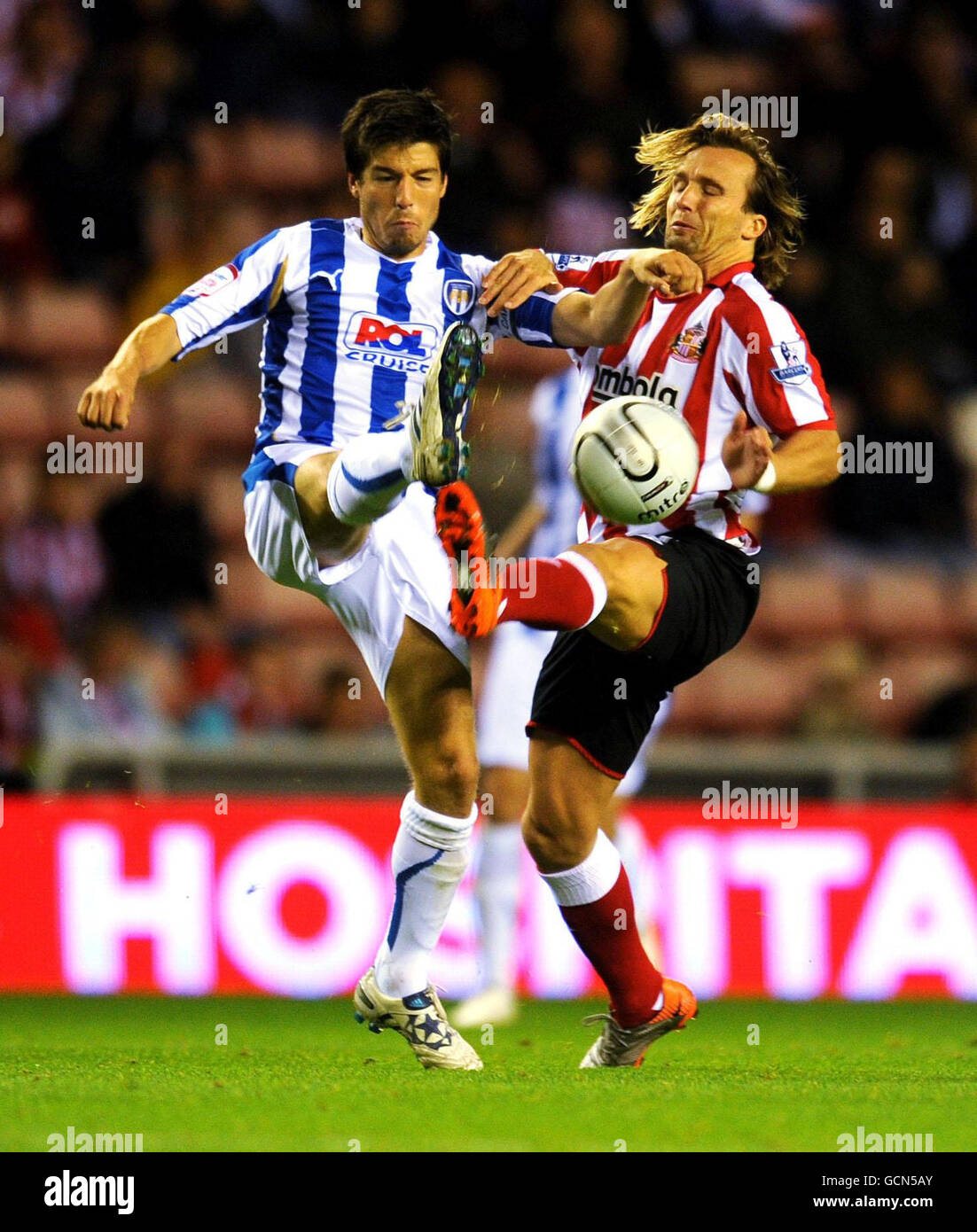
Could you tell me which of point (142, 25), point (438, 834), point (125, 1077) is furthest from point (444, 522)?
point (142, 25)

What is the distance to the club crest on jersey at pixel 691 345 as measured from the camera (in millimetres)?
5047

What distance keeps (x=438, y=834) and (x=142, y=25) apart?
272 inches

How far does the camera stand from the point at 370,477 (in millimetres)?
4582

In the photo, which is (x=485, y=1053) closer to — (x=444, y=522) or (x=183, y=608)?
(x=444, y=522)

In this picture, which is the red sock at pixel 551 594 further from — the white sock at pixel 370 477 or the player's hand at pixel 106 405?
the player's hand at pixel 106 405

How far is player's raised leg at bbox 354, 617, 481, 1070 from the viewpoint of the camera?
481cm

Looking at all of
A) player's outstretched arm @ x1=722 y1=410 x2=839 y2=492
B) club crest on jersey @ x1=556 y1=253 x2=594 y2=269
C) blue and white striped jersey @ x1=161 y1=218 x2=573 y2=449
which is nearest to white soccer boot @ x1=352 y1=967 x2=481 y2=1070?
blue and white striped jersey @ x1=161 y1=218 x2=573 y2=449

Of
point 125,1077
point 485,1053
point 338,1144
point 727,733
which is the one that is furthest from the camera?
point 727,733

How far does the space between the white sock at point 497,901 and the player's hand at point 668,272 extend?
2.47m

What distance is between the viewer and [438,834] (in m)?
4.89

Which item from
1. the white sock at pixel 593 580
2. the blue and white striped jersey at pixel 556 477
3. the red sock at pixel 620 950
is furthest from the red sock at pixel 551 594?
the blue and white striped jersey at pixel 556 477

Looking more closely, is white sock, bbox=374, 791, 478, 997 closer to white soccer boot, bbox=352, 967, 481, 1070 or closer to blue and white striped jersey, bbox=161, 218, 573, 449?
white soccer boot, bbox=352, 967, 481, 1070

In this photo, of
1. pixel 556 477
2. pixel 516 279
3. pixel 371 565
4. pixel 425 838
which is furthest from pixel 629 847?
pixel 516 279

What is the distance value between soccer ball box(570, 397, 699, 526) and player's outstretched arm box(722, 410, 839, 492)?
0.34 ft
